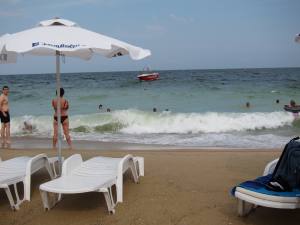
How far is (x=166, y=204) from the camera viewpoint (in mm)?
4801

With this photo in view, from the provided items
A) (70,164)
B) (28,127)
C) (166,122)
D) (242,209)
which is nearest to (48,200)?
(70,164)

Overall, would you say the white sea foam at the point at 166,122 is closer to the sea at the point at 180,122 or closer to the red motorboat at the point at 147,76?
the sea at the point at 180,122

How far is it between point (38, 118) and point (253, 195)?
15.6m

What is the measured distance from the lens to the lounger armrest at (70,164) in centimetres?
488

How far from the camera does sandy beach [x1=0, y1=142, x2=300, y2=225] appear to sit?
431cm

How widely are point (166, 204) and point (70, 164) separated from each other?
137cm

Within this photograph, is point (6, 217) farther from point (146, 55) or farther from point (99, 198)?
point (146, 55)

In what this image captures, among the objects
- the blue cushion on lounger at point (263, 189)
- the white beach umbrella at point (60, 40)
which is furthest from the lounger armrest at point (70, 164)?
the blue cushion on lounger at point (263, 189)

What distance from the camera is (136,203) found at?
190 inches

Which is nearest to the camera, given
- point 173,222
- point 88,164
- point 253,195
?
point 253,195

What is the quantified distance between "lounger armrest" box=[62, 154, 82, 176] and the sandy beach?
0.40 metres

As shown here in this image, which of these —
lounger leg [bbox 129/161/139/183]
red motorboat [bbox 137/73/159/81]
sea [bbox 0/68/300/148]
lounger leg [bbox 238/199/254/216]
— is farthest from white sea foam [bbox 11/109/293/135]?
red motorboat [bbox 137/73/159/81]

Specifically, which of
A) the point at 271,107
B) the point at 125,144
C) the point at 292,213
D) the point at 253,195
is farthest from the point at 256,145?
the point at 271,107

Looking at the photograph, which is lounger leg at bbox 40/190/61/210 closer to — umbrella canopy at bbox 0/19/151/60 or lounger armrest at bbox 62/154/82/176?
lounger armrest at bbox 62/154/82/176
